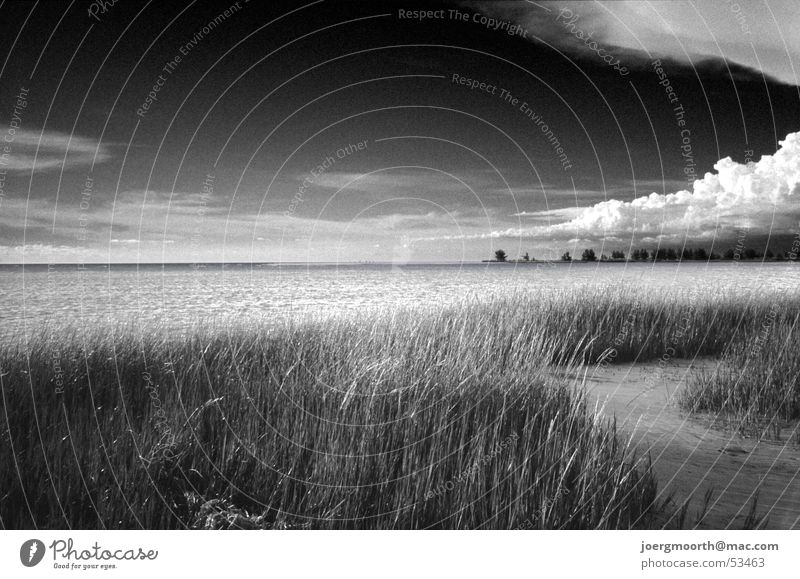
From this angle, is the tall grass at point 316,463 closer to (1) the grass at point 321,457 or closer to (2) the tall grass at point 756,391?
(1) the grass at point 321,457

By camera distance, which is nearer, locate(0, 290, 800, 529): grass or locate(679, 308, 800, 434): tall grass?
locate(0, 290, 800, 529): grass

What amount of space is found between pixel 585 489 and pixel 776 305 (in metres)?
6.92

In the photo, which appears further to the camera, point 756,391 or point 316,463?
point 756,391

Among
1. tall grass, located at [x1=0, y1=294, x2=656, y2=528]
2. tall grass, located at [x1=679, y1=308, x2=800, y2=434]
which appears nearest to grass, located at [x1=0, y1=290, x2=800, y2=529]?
tall grass, located at [x1=0, y1=294, x2=656, y2=528]

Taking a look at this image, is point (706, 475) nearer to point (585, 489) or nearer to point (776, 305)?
point (585, 489)

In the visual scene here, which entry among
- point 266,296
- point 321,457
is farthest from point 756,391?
point 266,296

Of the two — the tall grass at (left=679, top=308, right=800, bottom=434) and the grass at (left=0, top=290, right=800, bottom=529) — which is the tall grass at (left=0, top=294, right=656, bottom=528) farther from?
the tall grass at (left=679, top=308, right=800, bottom=434)

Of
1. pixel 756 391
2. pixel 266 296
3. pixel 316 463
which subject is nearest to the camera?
pixel 316 463

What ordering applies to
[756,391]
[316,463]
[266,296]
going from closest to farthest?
1. [316,463]
2. [756,391]
3. [266,296]

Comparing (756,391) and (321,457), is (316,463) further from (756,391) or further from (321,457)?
(756,391)

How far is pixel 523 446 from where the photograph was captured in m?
3.20

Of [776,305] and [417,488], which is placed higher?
[776,305]

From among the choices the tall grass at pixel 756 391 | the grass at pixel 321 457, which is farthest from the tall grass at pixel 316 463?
the tall grass at pixel 756 391
